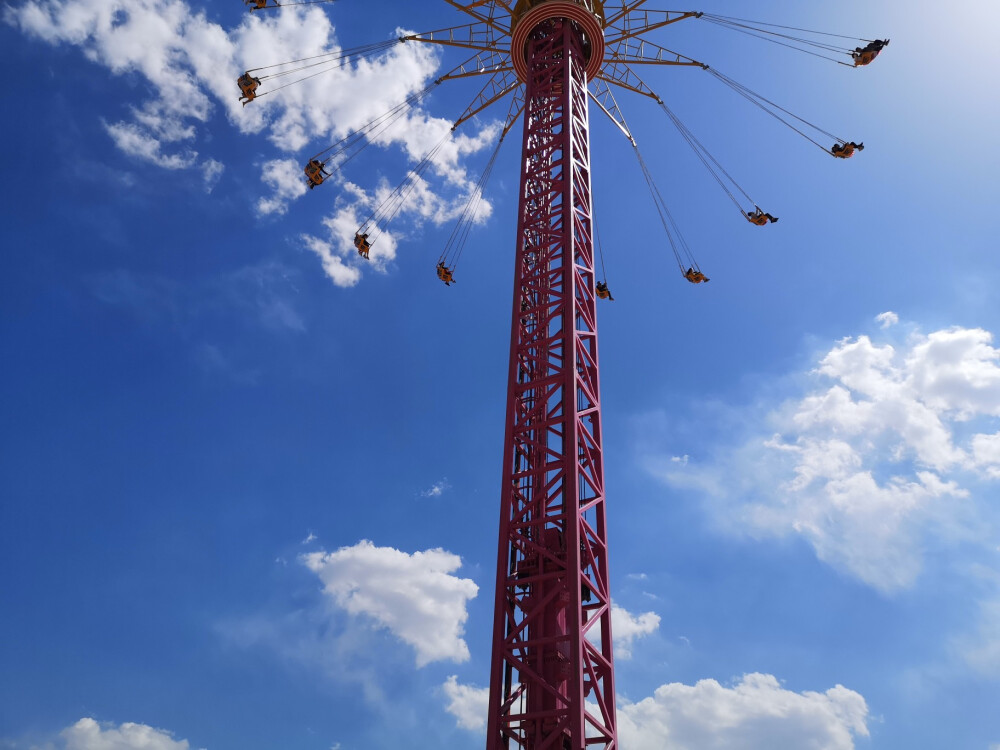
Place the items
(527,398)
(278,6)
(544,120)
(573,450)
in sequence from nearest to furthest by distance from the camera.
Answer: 1. (573,450)
2. (527,398)
3. (544,120)
4. (278,6)

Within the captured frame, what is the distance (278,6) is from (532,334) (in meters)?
17.5

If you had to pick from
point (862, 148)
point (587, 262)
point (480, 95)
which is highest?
point (480, 95)

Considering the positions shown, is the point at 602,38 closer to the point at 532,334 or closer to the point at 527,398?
the point at 532,334

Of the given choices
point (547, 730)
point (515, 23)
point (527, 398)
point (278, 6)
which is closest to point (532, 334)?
point (527, 398)

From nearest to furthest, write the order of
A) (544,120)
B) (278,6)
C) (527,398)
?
(527,398) < (544,120) < (278,6)

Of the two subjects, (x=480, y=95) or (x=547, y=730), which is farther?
(x=480, y=95)

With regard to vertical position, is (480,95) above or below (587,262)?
above

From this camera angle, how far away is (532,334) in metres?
22.9

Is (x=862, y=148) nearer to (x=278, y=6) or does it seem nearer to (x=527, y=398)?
(x=527, y=398)

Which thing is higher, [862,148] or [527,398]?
[862,148]

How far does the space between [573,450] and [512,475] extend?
2038 millimetres

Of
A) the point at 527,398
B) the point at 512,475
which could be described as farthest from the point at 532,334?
the point at 512,475

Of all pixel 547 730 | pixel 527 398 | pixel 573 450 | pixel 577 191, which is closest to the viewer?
pixel 547 730

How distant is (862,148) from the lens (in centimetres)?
2617
